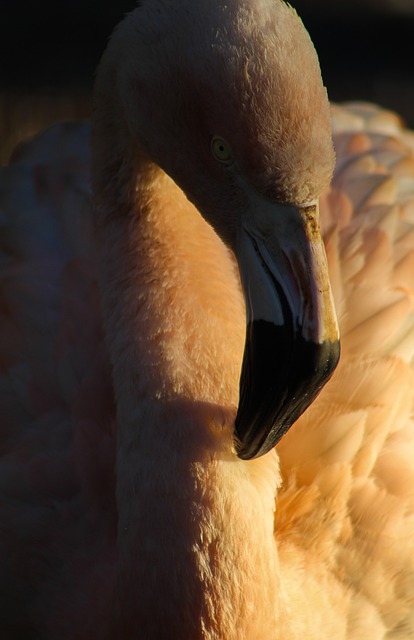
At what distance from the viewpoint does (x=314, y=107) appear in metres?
1.67

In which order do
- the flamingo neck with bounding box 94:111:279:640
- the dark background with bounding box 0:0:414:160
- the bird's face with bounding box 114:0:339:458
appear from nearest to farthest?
1. the bird's face with bounding box 114:0:339:458
2. the flamingo neck with bounding box 94:111:279:640
3. the dark background with bounding box 0:0:414:160

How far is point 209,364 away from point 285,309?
1.16 feet

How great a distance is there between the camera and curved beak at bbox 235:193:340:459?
1.71 metres

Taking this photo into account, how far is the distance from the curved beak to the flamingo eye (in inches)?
3.3

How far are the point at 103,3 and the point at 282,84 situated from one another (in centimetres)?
293

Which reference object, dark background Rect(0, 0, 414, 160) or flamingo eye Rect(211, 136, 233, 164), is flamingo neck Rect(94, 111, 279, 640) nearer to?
flamingo eye Rect(211, 136, 233, 164)

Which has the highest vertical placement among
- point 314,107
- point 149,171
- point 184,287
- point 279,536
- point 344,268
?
point 314,107

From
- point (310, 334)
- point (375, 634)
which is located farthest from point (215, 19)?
point (375, 634)

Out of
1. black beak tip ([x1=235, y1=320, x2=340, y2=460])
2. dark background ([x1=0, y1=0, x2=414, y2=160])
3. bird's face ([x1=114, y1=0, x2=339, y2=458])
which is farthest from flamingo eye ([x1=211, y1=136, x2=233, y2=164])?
dark background ([x1=0, y1=0, x2=414, y2=160])

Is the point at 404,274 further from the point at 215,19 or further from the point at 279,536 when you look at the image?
the point at 215,19

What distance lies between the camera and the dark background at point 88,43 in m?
4.34

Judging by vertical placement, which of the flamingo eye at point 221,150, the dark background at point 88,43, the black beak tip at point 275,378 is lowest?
the dark background at point 88,43

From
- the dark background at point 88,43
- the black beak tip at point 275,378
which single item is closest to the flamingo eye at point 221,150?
the black beak tip at point 275,378

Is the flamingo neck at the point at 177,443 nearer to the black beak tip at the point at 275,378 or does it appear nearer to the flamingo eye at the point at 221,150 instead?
the black beak tip at the point at 275,378
